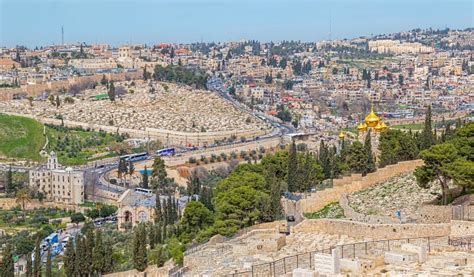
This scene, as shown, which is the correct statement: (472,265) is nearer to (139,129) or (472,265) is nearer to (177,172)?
(177,172)

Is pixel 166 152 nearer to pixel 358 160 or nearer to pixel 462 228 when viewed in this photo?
pixel 358 160

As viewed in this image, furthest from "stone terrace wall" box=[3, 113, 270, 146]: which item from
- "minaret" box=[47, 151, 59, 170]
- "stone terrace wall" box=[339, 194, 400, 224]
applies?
"stone terrace wall" box=[339, 194, 400, 224]

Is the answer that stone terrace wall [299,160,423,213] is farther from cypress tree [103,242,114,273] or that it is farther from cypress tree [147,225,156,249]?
cypress tree [103,242,114,273]

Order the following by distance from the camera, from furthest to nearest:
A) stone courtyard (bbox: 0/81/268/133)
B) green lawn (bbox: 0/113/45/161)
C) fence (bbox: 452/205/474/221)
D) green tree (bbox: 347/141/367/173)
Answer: stone courtyard (bbox: 0/81/268/133)
green lawn (bbox: 0/113/45/161)
green tree (bbox: 347/141/367/173)
fence (bbox: 452/205/474/221)

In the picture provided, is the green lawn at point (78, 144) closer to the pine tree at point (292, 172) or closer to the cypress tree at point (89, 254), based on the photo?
the pine tree at point (292, 172)

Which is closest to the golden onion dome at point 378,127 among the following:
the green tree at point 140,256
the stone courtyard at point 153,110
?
the green tree at point 140,256

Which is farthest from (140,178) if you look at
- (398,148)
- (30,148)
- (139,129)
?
(398,148)
